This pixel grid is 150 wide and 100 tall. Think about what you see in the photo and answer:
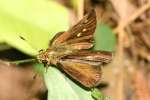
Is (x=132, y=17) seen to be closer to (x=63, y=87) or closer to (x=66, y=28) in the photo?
(x=66, y=28)

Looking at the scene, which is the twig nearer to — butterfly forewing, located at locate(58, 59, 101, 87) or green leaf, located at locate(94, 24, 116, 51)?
green leaf, located at locate(94, 24, 116, 51)

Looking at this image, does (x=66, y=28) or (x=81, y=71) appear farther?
(x=66, y=28)

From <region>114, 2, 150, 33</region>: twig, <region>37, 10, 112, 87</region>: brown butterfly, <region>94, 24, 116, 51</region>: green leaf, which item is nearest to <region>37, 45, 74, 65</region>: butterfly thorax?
<region>37, 10, 112, 87</region>: brown butterfly

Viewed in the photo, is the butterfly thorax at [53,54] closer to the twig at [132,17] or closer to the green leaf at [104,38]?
the green leaf at [104,38]

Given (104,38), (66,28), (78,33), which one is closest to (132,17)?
(104,38)

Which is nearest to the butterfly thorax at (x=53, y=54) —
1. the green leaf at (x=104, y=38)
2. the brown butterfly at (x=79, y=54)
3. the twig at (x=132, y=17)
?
the brown butterfly at (x=79, y=54)

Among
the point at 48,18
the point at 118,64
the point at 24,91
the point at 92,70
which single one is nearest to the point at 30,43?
the point at 48,18

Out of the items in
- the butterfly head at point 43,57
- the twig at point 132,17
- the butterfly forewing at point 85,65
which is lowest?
the butterfly forewing at point 85,65
